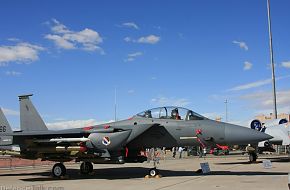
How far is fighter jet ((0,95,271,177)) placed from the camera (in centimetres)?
1262

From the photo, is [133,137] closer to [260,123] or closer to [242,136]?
[242,136]

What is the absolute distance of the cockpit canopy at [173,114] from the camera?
13.2 metres

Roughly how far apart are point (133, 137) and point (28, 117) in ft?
22.5

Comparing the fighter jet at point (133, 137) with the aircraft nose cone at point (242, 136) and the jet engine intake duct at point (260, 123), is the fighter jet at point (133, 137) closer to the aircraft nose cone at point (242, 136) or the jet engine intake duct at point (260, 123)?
the aircraft nose cone at point (242, 136)

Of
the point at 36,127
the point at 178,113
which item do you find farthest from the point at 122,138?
the point at 36,127

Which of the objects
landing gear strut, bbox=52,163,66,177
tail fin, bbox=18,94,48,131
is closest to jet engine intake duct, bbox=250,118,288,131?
tail fin, bbox=18,94,48,131

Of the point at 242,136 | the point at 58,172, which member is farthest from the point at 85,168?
the point at 242,136

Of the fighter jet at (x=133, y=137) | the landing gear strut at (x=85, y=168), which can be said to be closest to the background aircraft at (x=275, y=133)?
the fighter jet at (x=133, y=137)

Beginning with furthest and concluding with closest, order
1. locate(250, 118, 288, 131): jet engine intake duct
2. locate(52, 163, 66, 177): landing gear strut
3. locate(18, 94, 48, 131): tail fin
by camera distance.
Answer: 1. locate(250, 118, 288, 131): jet engine intake duct
2. locate(18, 94, 48, 131): tail fin
3. locate(52, 163, 66, 177): landing gear strut

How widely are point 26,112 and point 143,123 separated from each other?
6.93 meters

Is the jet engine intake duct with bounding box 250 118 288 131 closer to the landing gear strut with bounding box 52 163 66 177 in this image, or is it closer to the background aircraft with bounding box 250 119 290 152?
the background aircraft with bounding box 250 119 290 152

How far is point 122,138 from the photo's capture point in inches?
498

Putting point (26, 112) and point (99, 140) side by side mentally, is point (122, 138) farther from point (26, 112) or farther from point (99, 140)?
point (26, 112)

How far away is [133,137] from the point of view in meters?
12.9
